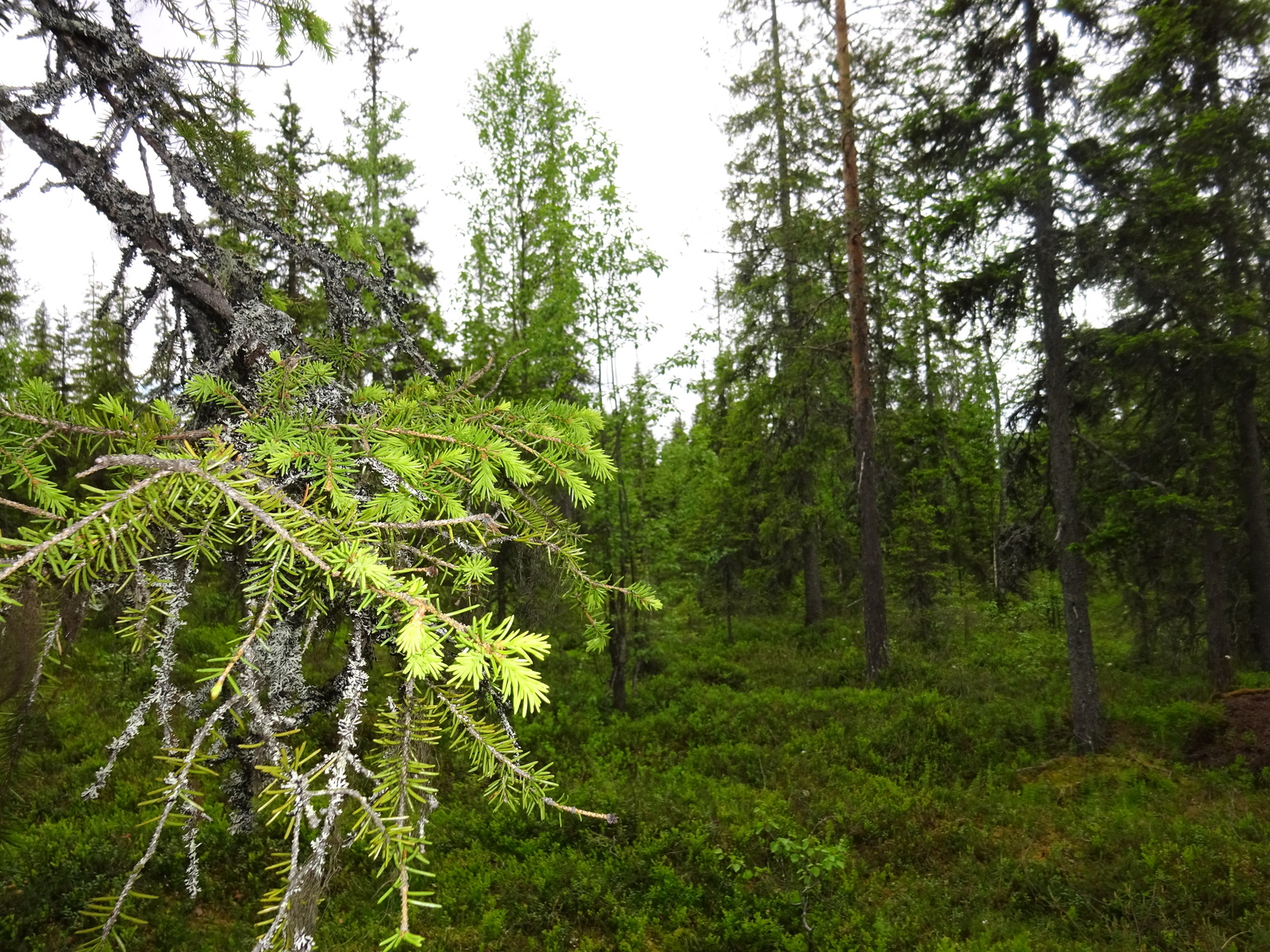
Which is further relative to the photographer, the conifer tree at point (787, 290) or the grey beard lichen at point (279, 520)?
the conifer tree at point (787, 290)

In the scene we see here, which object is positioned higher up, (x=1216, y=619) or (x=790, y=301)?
(x=790, y=301)

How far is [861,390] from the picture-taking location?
12.0 m

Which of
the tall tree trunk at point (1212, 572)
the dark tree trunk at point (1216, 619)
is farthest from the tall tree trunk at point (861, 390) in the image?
the dark tree trunk at point (1216, 619)

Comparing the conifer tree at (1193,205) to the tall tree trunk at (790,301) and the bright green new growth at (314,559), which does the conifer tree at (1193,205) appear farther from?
the bright green new growth at (314,559)

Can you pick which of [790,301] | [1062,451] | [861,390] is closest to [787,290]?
[790,301]

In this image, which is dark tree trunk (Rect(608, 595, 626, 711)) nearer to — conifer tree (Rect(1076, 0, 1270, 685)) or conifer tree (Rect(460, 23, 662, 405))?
conifer tree (Rect(460, 23, 662, 405))

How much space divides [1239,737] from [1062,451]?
4.60 meters

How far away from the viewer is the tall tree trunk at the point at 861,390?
11727mm

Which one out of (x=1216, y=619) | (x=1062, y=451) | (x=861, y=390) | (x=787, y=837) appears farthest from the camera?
(x=861, y=390)

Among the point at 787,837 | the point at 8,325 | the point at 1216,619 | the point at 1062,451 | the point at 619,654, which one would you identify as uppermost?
the point at 8,325

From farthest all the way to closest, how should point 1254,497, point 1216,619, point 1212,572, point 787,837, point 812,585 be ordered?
point 812,585 → point 1216,619 → point 1212,572 → point 1254,497 → point 787,837

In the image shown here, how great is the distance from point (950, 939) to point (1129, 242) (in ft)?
31.5

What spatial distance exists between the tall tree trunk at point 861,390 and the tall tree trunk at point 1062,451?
2.87 meters

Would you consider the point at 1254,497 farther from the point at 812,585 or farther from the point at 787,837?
the point at 787,837
